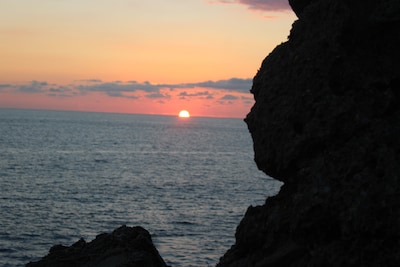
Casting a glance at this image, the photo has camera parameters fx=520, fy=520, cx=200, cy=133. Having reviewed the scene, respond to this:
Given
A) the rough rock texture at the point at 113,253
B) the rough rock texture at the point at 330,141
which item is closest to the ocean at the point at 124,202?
the rough rock texture at the point at 113,253

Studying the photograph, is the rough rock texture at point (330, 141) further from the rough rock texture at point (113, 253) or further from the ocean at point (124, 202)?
the ocean at point (124, 202)

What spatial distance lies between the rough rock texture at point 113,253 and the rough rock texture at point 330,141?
10.2 ft

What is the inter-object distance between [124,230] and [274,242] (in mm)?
6907

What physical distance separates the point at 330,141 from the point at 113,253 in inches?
332

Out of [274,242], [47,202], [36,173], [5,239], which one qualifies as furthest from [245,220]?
[36,173]

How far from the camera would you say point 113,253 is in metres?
17.7

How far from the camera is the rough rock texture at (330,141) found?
12.2 m

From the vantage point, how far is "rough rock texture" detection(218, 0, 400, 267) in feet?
39.9

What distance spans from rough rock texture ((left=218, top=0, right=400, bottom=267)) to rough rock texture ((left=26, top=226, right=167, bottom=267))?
10.2 ft

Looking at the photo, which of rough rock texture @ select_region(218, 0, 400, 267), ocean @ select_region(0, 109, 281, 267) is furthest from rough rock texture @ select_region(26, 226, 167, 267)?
ocean @ select_region(0, 109, 281, 267)

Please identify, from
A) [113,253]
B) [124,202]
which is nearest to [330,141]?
[113,253]

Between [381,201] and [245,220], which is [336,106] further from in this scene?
Answer: [245,220]

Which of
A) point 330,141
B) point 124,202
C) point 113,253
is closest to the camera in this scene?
point 330,141

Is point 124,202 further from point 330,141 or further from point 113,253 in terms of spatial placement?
point 330,141
